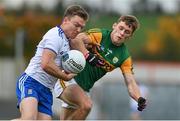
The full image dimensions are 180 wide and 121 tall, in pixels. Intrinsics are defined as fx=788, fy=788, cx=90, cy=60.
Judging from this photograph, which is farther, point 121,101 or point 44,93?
point 121,101

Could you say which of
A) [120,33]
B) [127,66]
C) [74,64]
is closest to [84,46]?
[120,33]

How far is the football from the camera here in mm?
10898

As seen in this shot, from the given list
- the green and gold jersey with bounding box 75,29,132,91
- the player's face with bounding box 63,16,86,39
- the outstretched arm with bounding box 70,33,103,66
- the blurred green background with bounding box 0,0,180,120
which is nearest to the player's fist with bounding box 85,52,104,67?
the outstretched arm with bounding box 70,33,103,66

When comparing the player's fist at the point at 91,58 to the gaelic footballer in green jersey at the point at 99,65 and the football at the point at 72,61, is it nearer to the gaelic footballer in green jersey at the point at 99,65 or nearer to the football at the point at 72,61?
the gaelic footballer in green jersey at the point at 99,65

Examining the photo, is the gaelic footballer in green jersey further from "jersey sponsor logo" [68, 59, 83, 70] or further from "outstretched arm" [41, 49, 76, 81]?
"outstretched arm" [41, 49, 76, 81]

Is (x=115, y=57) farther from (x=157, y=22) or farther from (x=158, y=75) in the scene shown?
(x=157, y=22)

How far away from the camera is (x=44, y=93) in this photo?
436 inches

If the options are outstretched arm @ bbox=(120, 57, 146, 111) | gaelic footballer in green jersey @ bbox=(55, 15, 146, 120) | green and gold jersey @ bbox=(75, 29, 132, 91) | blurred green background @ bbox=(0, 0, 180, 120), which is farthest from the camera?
blurred green background @ bbox=(0, 0, 180, 120)

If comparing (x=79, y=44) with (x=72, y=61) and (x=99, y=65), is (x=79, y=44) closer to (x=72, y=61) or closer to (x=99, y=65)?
(x=72, y=61)

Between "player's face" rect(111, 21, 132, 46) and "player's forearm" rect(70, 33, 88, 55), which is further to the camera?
"player's face" rect(111, 21, 132, 46)

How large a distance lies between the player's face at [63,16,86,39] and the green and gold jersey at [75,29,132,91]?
3.88 feet

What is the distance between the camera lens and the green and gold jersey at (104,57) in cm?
1219

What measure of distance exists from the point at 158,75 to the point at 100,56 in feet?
105

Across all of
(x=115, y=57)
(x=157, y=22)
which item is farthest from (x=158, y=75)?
(x=115, y=57)
